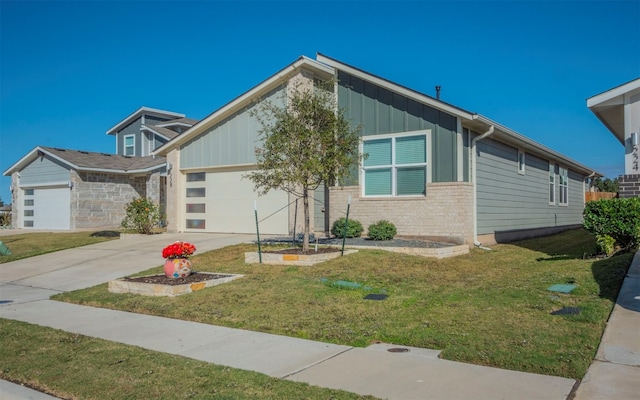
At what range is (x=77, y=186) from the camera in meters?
23.6

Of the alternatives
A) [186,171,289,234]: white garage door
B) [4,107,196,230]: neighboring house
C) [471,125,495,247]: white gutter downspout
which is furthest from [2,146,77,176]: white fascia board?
[471,125,495,247]: white gutter downspout

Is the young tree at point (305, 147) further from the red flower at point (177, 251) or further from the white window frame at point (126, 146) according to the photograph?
the white window frame at point (126, 146)

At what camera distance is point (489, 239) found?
48.0 ft

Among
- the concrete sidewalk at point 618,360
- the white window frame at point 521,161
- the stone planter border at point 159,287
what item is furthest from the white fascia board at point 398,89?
the concrete sidewalk at point 618,360

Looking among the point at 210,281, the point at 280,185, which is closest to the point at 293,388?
the point at 210,281

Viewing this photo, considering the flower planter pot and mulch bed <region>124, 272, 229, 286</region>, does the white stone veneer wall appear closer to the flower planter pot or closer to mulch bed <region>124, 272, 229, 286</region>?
mulch bed <region>124, 272, 229, 286</region>

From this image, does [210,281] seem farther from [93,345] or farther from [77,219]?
[77,219]

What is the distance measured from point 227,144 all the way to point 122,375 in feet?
44.3

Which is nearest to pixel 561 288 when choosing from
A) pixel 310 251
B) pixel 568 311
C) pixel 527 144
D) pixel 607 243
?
pixel 568 311

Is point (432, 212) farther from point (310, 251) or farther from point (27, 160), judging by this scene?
point (27, 160)

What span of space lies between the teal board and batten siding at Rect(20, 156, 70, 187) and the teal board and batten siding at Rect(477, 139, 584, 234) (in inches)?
727

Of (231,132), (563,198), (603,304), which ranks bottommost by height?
(603,304)

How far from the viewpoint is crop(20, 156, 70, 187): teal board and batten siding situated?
2406 cm

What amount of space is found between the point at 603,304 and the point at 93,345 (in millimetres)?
6114
